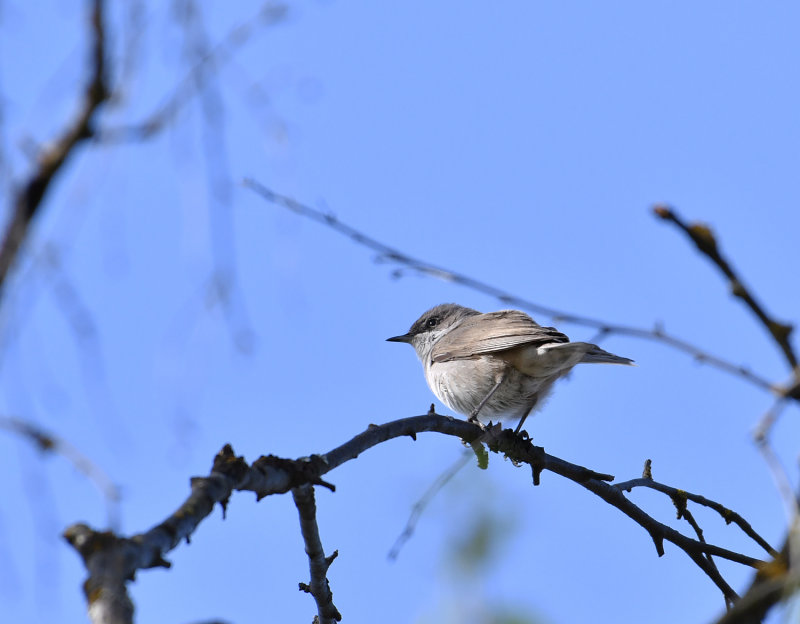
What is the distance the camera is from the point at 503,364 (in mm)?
7012

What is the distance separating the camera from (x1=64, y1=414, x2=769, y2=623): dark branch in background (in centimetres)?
188

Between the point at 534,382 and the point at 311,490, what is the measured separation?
4.22m

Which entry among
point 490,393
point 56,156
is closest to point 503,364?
point 490,393

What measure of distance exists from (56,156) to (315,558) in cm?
219

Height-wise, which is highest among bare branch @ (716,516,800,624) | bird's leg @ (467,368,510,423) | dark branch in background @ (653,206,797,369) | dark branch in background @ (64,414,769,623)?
bird's leg @ (467,368,510,423)

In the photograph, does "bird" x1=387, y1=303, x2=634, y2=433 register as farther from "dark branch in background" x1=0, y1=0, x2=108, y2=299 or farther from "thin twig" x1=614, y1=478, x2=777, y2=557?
"dark branch in background" x1=0, y1=0, x2=108, y2=299

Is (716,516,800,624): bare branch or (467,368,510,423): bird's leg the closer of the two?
(716,516,800,624): bare branch

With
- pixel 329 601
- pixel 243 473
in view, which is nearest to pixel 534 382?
pixel 329 601

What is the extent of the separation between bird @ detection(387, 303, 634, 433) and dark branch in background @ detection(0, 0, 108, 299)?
5.11 metres

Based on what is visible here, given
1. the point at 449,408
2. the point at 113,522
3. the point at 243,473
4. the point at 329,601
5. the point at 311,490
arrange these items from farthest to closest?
1. the point at 449,408
2. the point at 329,601
3. the point at 311,490
4. the point at 243,473
5. the point at 113,522

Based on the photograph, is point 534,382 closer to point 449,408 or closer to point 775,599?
point 449,408

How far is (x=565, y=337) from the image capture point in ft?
22.4

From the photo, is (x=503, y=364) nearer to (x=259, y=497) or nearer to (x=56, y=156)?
(x=259, y=497)

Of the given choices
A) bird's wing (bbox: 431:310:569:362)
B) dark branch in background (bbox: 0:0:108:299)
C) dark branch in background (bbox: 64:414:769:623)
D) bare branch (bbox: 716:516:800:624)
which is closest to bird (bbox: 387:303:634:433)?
bird's wing (bbox: 431:310:569:362)
